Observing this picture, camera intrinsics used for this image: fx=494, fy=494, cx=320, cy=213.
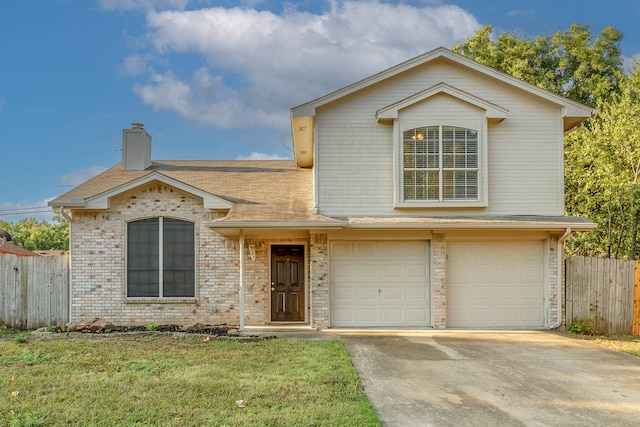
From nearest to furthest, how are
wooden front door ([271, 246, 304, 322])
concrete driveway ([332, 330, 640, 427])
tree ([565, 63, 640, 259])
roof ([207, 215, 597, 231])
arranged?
concrete driveway ([332, 330, 640, 427])
roof ([207, 215, 597, 231])
wooden front door ([271, 246, 304, 322])
tree ([565, 63, 640, 259])

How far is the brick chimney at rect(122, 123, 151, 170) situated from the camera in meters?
14.7

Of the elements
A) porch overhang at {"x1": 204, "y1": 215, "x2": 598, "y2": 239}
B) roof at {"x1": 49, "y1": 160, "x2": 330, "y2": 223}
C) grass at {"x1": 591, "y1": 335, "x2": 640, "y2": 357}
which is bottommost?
grass at {"x1": 591, "y1": 335, "x2": 640, "y2": 357}

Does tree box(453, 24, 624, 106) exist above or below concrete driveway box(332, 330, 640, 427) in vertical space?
above

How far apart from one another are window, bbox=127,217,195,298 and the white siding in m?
3.63

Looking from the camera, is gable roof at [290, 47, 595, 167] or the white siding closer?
gable roof at [290, 47, 595, 167]

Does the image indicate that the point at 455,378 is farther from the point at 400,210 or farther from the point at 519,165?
the point at 519,165

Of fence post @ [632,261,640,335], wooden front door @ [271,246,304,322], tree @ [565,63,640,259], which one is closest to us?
fence post @ [632,261,640,335]

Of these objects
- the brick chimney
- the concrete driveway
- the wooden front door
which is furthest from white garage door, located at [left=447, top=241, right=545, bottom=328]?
the brick chimney

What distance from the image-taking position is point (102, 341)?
10297mm

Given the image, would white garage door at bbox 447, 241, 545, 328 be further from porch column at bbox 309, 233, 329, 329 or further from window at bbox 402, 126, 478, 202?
porch column at bbox 309, 233, 329, 329

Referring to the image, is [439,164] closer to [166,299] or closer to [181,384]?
[166,299]

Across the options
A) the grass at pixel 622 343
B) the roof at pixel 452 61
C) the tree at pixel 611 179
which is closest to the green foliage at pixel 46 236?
the roof at pixel 452 61

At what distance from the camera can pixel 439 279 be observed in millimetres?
12086

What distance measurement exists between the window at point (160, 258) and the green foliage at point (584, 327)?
944 cm
